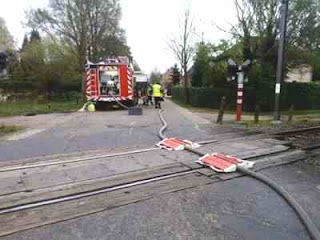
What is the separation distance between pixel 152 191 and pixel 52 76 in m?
31.1

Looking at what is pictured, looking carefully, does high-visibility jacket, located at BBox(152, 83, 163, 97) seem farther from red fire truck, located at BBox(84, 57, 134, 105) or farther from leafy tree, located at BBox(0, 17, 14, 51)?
leafy tree, located at BBox(0, 17, 14, 51)

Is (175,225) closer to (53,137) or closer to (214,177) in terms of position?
(214,177)

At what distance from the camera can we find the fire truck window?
2098 centimetres

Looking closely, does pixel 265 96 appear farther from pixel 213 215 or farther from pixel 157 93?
pixel 213 215

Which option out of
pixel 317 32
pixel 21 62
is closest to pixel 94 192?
pixel 317 32

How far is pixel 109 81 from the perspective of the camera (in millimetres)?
21109

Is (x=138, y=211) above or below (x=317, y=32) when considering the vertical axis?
below

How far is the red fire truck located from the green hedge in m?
7.93

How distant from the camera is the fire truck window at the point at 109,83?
21.0m

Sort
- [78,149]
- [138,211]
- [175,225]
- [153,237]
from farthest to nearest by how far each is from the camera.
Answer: [78,149]
[138,211]
[175,225]
[153,237]

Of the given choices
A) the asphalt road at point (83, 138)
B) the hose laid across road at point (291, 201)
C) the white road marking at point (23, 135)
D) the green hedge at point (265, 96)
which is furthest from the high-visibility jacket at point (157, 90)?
the hose laid across road at point (291, 201)

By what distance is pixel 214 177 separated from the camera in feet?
18.8

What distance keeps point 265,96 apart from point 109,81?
1153cm

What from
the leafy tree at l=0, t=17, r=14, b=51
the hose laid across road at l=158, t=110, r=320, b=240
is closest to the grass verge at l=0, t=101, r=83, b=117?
the hose laid across road at l=158, t=110, r=320, b=240
